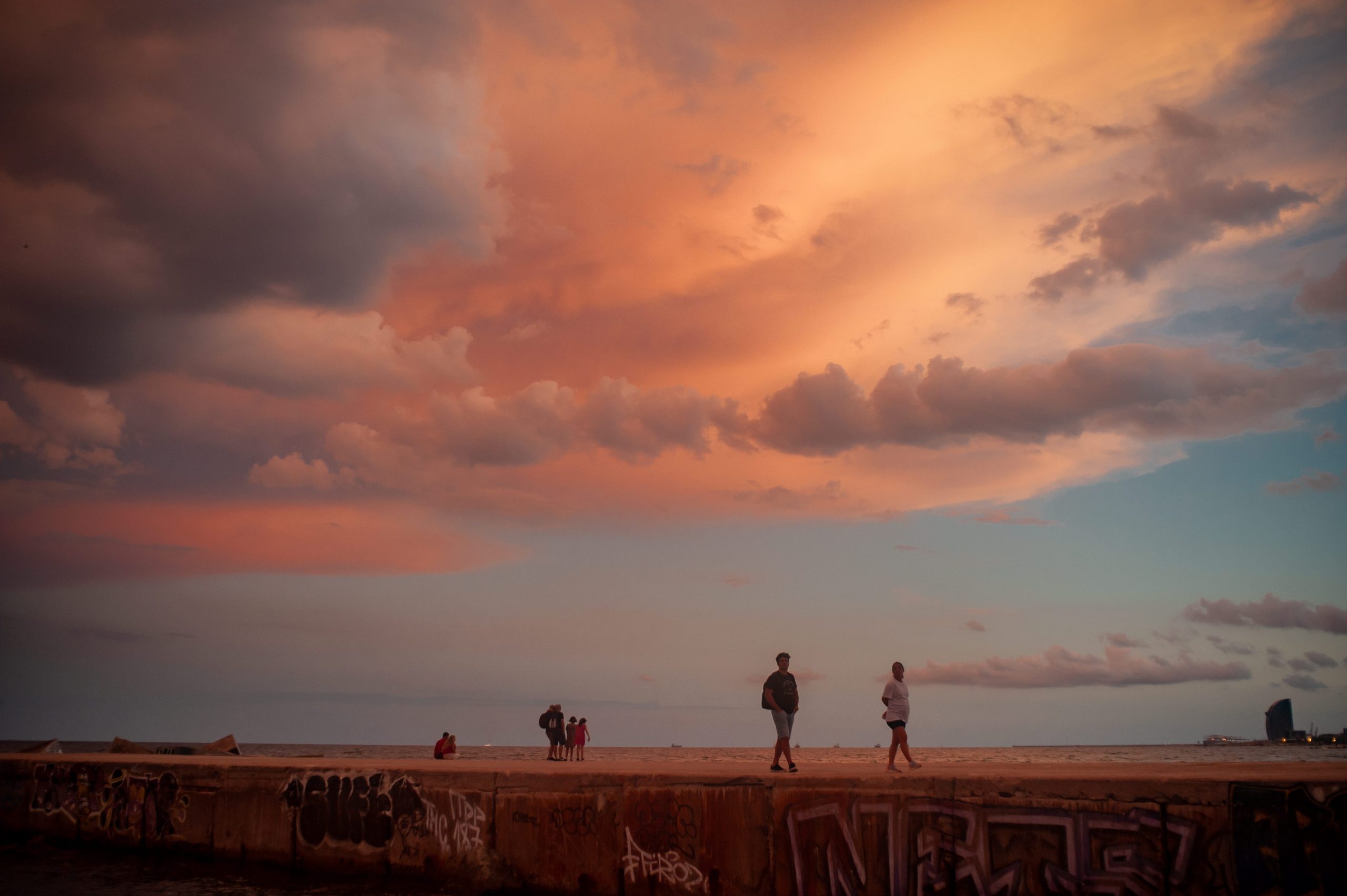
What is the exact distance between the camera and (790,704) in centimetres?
1282

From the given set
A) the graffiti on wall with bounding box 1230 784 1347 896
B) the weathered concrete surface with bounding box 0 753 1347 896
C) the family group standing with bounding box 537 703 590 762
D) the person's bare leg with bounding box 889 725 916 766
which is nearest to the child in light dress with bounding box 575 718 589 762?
the family group standing with bounding box 537 703 590 762

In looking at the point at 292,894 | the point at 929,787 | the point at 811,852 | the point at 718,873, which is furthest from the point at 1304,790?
the point at 292,894

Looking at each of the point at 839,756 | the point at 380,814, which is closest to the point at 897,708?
the point at 380,814

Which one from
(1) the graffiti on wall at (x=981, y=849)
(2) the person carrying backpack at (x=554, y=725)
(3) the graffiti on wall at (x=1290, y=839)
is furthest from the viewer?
(2) the person carrying backpack at (x=554, y=725)

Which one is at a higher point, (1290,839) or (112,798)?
(1290,839)

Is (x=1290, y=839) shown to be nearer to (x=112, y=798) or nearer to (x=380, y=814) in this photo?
(x=380, y=814)

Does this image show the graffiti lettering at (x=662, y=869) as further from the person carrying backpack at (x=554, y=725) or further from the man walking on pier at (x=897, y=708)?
the person carrying backpack at (x=554, y=725)

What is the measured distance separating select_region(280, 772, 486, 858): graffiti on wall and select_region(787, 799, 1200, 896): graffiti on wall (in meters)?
4.89

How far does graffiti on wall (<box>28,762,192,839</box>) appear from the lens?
15.2 metres

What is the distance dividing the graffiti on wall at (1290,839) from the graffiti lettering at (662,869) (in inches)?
223

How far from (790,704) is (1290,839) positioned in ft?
20.5

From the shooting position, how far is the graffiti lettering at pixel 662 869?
10297 millimetres

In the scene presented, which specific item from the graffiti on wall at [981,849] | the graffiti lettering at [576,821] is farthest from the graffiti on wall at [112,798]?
the graffiti on wall at [981,849]

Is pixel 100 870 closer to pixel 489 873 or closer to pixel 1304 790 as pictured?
pixel 489 873
